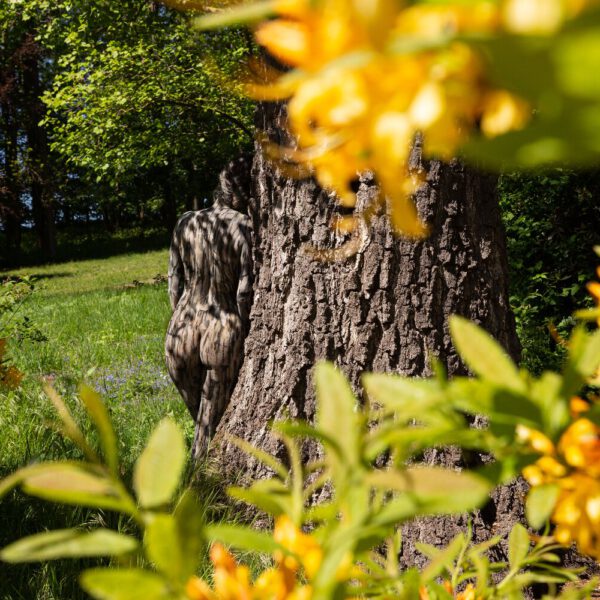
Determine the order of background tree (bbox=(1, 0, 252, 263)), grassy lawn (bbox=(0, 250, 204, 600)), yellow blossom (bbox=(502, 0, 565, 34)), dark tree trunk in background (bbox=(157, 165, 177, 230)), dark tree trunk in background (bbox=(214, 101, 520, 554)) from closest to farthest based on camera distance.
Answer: yellow blossom (bbox=(502, 0, 565, 34)) < dark tree trunk in background (bbox=(214, 101, 520, 554)) < grassy lawn (bbox=(0, 250, 204, 600)) < background tree (bbox=(1, 0, 252, 263)) < dark tree trunk in background (bbox=(157, 165, 177, 230))

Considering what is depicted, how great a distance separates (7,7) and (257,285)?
10192 millimetres

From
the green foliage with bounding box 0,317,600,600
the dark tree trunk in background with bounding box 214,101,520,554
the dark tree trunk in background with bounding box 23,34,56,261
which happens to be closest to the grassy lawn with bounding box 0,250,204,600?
the green foliage with bounding box 0,317,600,600

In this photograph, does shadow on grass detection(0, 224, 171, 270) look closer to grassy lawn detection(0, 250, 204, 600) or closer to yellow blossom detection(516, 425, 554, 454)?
grassy lawn detection(0, 250, 204, 600)

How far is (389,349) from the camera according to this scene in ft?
7.35

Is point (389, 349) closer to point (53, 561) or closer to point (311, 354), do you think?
point (311, 354)

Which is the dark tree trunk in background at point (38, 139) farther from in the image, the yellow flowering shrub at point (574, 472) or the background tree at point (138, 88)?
the yellow flowering shrub at point (574, 472)

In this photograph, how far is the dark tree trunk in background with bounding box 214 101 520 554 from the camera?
7.17 feet

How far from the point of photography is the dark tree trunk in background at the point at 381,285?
2.19 metres

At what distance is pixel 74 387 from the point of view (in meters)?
4.79

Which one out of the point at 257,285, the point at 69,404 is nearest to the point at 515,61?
the point at 257,285

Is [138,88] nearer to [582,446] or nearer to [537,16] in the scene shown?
[582,446]

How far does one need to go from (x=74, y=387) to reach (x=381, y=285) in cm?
323

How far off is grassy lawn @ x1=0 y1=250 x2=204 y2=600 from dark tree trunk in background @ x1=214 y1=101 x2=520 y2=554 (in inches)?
38.2

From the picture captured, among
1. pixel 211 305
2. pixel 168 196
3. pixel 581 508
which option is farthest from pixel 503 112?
pixel 168 196
